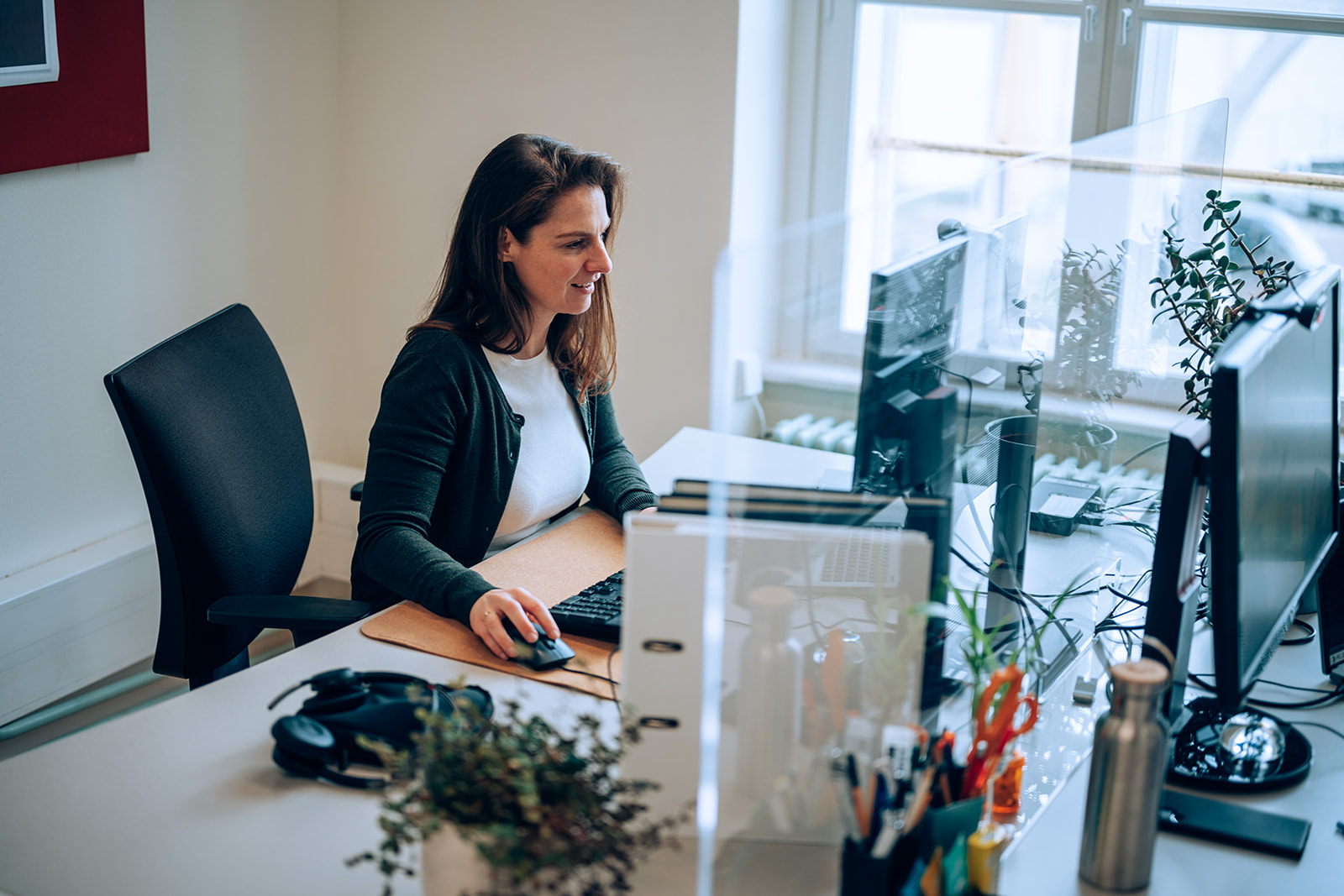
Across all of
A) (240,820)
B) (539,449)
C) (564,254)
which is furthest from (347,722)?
(564,254)

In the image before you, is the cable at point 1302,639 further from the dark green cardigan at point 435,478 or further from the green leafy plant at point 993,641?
the dark green cardigan at point 435,478

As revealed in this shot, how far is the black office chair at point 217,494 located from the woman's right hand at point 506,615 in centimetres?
21

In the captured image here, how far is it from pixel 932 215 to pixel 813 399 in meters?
0.31

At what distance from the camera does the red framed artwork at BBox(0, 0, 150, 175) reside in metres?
2.04

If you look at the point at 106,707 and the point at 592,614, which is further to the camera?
the point at 106,707

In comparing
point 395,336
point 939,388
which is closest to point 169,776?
point 939,388

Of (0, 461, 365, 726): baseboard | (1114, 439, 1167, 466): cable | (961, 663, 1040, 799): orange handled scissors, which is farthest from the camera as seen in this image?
(0, 461, 365, 726): baseboard

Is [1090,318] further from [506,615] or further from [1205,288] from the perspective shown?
[506,615]

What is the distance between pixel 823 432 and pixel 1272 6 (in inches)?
75.3

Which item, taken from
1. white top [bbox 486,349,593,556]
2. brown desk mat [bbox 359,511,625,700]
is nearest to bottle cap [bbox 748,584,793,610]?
brown desk mat [bbox 359,511,625,700]

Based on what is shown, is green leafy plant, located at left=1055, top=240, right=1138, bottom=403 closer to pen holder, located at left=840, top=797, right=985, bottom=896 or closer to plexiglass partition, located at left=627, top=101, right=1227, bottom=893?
plexiglass partition, located at left=627, top=101, right=1227, bottom=893

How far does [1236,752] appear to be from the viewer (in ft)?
4.03

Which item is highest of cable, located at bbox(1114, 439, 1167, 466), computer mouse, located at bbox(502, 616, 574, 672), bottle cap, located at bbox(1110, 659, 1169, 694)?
cable, located at bbox(1114, 439, 1167, 466)

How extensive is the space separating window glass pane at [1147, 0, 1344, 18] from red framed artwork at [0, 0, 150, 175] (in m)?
2.08
